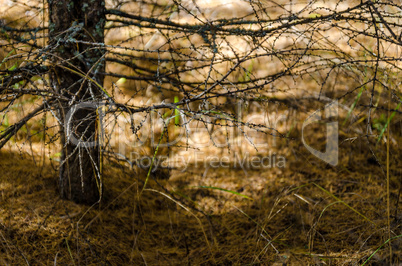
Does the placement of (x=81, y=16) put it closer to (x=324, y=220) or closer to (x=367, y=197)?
(x=324, y=220)

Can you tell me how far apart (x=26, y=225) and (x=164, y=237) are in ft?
2.69

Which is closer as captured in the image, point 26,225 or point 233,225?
point 26,225

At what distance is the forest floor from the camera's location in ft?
5.79

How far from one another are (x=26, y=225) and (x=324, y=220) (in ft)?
5.76

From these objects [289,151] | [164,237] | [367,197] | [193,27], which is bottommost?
[164,237]

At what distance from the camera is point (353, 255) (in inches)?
67.7

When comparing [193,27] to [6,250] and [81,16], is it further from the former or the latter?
[6,250]

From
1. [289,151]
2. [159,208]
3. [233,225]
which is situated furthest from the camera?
[289,151]

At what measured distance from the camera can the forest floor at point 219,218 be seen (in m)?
1.76

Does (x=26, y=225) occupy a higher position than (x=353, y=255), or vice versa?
(x=26, y=225)

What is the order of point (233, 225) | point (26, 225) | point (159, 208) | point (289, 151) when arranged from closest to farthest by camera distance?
point (26, 225) → point (233, 225) → point (159, 208) → point (289, 151)

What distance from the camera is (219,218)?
8.13ft

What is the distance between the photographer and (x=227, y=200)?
8.80 feet

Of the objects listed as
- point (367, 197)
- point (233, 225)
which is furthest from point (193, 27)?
point (367, 197)
